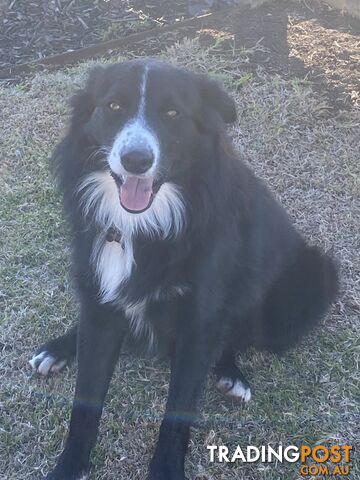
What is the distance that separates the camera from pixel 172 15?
5.62 meters

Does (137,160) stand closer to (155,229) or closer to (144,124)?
(144,124)

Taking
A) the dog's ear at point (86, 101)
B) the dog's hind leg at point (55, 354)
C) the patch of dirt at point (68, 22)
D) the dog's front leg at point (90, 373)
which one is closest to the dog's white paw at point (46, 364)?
the dog's hind leg at point (55, 354)

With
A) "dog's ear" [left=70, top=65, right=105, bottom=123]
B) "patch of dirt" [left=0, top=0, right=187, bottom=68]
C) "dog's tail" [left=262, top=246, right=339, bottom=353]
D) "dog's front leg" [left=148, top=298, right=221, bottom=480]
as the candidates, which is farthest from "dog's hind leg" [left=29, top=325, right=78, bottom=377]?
"patch of dirt" [left=0, top=0, right=187, bottom=68]

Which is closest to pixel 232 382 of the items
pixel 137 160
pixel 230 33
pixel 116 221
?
pixel 116 221

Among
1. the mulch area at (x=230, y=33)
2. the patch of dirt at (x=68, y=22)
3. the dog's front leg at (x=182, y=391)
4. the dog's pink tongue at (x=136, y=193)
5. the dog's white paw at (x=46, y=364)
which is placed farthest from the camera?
the patch of dirt at (x=68, y=22)

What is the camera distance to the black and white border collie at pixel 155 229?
2316 mm

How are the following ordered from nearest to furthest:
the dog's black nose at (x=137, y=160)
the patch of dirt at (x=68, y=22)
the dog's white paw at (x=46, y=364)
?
the dog's black nose at (x=137, y=160), the dog's white paw at (x=46, y=364), the patch of dirt at (x=68, y=22)

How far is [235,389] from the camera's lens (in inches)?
109

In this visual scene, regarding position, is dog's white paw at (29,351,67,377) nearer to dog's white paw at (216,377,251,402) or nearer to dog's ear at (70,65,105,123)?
dog's white paw at (216,377,251,402)

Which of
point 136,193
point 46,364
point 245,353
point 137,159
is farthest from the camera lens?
point 245,353

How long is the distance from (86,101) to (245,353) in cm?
138

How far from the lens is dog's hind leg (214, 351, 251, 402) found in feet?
9.07
